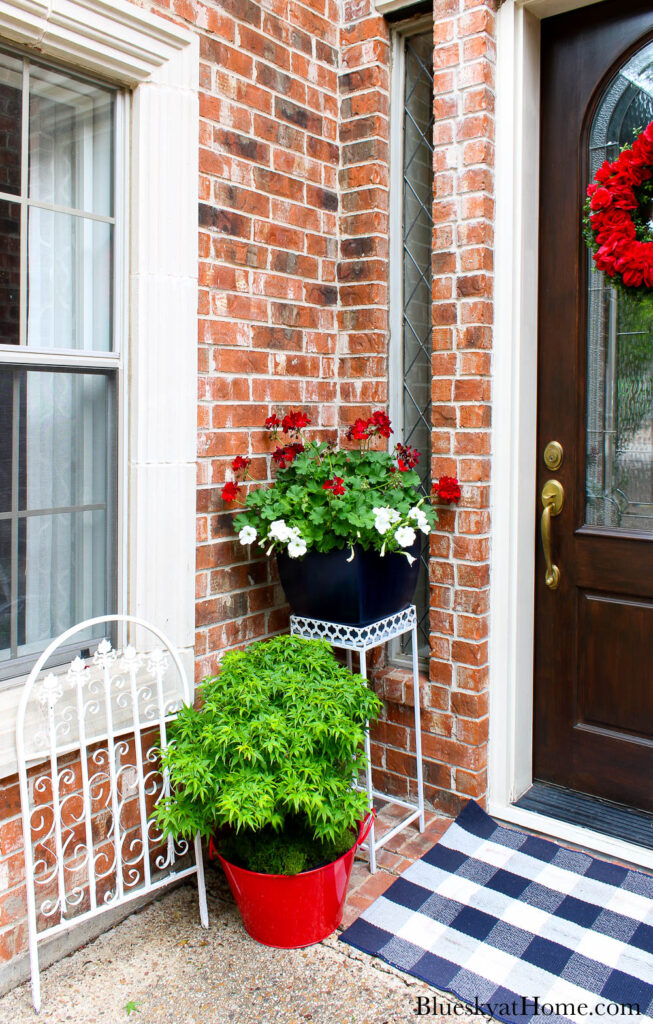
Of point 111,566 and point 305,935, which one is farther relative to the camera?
point 111,566

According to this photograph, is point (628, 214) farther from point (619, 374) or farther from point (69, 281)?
point (69, 281)

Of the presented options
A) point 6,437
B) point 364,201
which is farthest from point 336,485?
point 364,201

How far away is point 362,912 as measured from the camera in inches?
87.0

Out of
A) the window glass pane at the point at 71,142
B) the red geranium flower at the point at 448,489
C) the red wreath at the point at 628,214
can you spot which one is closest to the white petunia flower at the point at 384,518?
the red geranium flower at the point at 448,489

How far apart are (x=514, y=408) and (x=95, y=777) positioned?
1645 mm

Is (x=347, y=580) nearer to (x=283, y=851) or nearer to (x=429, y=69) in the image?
(x=283, y=851)

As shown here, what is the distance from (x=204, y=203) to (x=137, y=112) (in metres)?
0.29

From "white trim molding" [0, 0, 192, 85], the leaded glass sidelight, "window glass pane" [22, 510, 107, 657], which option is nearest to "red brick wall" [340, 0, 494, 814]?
the leaded glass sidelight

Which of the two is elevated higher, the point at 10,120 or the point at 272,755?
the point at 10,120

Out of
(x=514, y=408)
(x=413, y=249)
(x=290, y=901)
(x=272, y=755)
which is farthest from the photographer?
(x=413, y=249)

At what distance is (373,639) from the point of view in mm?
2377

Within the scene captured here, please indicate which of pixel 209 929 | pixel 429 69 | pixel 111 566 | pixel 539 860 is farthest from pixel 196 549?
pixel 429 69

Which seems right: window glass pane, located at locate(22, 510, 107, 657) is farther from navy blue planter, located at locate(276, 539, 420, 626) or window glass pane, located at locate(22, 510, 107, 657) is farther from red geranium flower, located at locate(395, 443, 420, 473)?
red geranium flower, located at locate(395, 443, 420, 473)

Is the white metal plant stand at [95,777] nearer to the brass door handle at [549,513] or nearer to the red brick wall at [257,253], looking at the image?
the red brick wall at [257,253]
